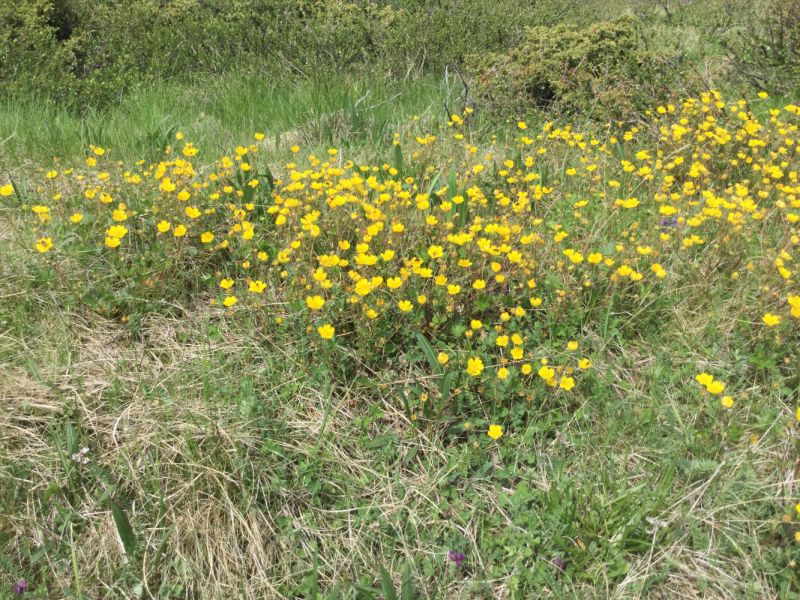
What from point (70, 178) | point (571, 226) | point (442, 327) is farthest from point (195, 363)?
point (571, 226)

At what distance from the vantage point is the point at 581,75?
15.6 ft

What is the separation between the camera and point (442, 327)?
2.56 metres

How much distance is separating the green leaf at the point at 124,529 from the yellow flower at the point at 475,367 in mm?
1280

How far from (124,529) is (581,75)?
465 cm

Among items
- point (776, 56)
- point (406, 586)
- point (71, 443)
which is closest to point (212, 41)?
point (71, 443)

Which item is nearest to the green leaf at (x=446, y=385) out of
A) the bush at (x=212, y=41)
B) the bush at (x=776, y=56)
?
the bush at (x=212, y=41)

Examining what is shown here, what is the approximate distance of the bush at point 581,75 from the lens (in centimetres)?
447

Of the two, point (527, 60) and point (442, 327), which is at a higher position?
point (527, 60)

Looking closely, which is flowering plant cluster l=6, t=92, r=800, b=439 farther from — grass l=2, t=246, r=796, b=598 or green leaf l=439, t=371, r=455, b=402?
grass l=2, t=246, r=796, b=598

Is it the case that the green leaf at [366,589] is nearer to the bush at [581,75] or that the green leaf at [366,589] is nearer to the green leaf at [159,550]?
the green leaf at [159,550]

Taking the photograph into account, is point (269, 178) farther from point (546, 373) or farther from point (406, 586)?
point (406, 586)

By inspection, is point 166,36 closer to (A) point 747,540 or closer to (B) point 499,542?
(B) point 499,542

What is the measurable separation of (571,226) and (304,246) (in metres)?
1.50

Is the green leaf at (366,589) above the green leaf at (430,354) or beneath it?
beneath
